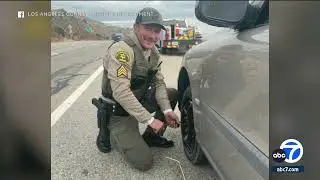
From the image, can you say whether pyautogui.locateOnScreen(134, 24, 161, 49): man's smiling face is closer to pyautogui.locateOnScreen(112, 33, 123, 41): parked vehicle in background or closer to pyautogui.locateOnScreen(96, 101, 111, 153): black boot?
pyautogui.locateOnScreen(112, 33, 123, 41): parked vehicle in background

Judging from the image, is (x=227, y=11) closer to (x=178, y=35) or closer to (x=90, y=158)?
(x=178, y=35)

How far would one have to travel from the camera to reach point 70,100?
23.0 feet

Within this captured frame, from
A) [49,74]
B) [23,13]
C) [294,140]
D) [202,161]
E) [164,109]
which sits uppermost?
[23,13]

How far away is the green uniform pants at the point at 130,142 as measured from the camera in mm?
3916

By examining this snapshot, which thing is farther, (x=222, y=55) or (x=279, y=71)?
(x=222, y=55)

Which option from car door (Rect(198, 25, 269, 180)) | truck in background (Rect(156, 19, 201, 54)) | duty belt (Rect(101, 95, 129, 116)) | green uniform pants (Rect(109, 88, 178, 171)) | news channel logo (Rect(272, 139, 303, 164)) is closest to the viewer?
news channel logo (Rect(272, 139, 303, 164))

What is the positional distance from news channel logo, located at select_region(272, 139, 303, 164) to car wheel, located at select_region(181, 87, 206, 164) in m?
1.99

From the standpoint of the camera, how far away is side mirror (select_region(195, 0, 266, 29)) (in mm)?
2461

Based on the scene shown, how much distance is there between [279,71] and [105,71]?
2.41 metres

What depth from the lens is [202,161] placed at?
389 centimetres

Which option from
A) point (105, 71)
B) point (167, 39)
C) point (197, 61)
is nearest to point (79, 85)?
point (167, 39)

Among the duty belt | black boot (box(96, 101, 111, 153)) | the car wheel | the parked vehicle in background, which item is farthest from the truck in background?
black boot (box(96, 101, 111, 153))

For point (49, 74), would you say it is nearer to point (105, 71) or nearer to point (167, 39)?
point (105, 71)

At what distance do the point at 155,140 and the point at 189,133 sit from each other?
56 centimetres
